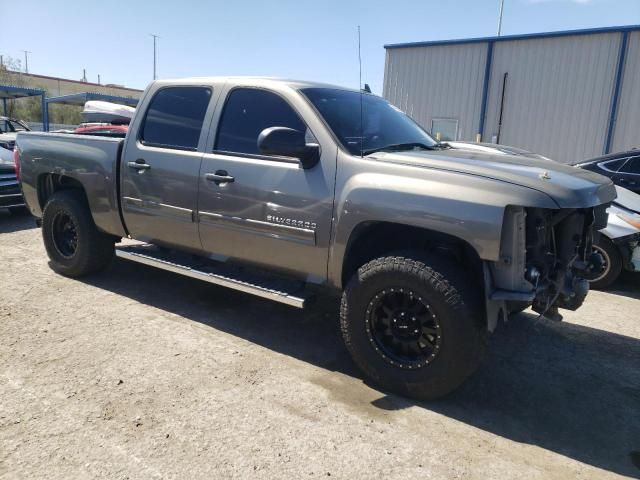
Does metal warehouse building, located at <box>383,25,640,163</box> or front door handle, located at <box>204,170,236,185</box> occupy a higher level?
metal warehouse building, located at <box>383,25,640,163</box>

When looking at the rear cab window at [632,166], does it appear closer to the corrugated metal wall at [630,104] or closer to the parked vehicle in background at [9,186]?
the corrugated metal wall at [630,104]

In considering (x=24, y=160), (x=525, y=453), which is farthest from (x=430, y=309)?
(x=24, y=160)

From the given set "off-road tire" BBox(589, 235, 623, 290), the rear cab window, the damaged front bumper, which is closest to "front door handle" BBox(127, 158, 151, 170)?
the damaged front bumper

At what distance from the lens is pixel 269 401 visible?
3133 mm

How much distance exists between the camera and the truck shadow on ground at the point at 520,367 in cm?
297

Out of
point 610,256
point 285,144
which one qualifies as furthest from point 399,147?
point 610,256

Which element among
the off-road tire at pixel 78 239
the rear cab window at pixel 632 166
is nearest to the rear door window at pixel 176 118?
the off-road tire at pixel 78 239

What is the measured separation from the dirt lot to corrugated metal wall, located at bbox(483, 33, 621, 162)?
10.5 m

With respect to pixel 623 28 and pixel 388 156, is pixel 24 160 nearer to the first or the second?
pixel 388 156

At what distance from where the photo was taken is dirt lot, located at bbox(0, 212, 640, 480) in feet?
8.48

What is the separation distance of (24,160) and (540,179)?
5.14 m

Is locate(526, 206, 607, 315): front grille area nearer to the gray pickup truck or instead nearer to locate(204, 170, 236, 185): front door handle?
the gray pickup truck

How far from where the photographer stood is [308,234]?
3.53 metres

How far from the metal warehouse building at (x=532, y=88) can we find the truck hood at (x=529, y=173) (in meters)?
11.7
